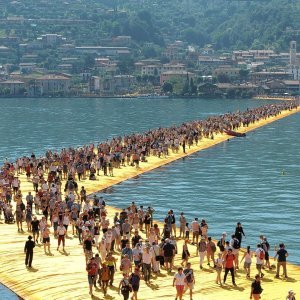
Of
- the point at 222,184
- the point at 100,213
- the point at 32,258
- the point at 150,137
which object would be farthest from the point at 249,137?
the point at 32,258

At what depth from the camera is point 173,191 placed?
203ft

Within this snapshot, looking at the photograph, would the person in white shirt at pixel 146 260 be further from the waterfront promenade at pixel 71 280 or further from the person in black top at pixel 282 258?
the person in black top at pixel 282 258

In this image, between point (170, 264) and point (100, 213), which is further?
point (100, 213)

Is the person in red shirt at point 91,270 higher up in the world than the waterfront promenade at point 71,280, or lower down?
higher up

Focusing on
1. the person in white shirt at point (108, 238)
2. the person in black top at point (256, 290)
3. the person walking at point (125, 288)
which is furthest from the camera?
the person in white shirt at point (108, 238)

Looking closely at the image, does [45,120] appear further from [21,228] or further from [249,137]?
[21,228]

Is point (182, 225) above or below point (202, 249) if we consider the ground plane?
below

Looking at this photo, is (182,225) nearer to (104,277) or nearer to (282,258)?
(282,258)

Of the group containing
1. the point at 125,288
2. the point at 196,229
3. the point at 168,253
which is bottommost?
the point at 196,229

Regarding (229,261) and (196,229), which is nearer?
(229,261)

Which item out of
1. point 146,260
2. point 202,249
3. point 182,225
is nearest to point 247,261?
point 202,249

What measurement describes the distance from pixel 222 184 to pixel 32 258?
31956 mm

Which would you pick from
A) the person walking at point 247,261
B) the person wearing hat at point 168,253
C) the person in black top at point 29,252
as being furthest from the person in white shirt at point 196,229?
the person in black top at point 29,252

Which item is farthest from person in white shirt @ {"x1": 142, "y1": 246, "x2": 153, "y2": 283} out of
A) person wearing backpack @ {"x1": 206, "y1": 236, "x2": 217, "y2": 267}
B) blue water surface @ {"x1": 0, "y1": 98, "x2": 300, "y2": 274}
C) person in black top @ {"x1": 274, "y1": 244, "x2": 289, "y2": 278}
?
blue water surface @ {"x1": 0, "y1": 98, "x2": 300, "y2": 274}
